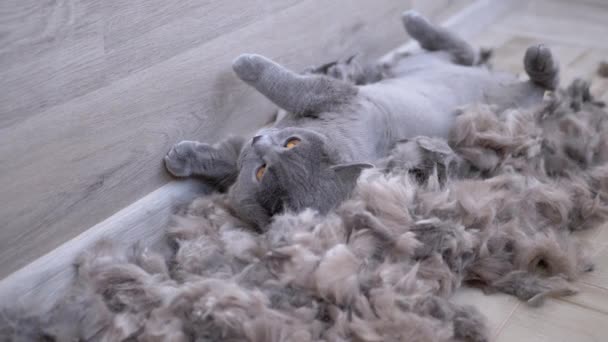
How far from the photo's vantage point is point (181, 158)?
135 centimetres

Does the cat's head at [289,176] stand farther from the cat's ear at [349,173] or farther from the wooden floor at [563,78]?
the wooden floor at [563,78]

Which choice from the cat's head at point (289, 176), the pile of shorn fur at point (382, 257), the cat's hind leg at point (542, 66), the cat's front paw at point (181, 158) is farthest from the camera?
the cat's hind leg at point (542, 66)

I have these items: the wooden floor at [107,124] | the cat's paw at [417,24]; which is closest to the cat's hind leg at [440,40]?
the cat's paw at [417,24]

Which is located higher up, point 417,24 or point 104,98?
point 104,98

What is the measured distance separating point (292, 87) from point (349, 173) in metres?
0.26

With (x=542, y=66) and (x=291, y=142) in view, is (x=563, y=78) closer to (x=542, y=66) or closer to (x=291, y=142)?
(x=542, y=66)

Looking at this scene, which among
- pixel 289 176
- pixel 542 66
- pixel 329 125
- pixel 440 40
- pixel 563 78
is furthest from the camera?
pixel 563 78

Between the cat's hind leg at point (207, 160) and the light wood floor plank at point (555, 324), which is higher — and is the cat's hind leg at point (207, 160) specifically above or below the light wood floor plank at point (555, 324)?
above

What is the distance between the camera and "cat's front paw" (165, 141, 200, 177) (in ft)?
4.41

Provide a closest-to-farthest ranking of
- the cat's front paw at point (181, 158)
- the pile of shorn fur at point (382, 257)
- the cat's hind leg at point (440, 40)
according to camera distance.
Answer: the pile of shorn fur at point (382, 257) → the cat's front paw at point (181, 158) → the cat's hind leg at point (440, 40)

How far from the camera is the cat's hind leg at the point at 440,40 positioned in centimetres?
183

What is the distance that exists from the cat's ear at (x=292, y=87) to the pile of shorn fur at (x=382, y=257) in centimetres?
18

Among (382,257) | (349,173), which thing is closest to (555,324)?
(382,257)

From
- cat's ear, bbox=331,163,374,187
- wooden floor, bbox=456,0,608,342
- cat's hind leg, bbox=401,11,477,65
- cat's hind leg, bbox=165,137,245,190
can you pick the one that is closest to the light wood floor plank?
wooden floor, bbox=456,0,608,342
